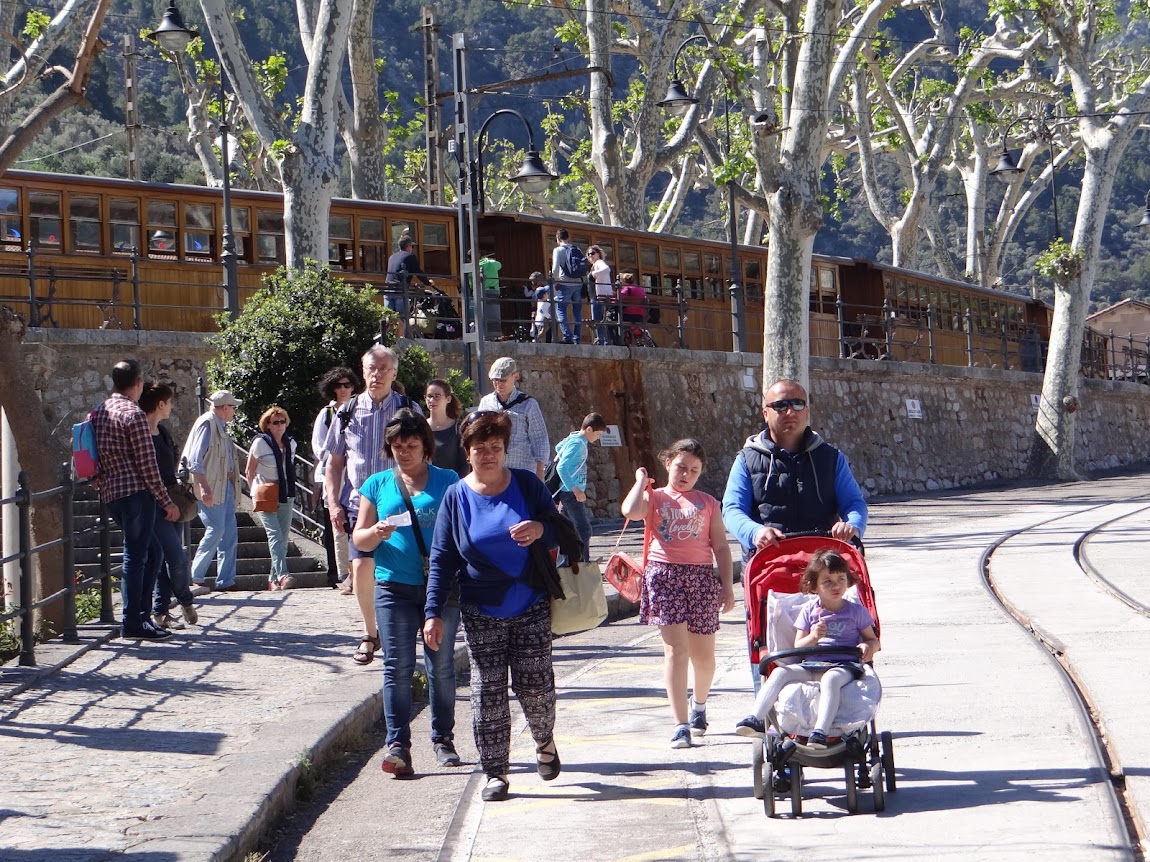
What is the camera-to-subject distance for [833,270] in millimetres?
33906

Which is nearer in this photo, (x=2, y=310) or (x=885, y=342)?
(x=2, y=310)

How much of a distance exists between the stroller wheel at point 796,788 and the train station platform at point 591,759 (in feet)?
0.22

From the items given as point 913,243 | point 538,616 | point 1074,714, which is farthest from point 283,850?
point 913,243

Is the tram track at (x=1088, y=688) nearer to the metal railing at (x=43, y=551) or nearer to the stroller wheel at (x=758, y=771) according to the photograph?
the stroller wheel at (x=758, y=771)

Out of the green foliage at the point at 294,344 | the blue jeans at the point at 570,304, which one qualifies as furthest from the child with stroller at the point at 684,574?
the blue jeans at the point at 570,304

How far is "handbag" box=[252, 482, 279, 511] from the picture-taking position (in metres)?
12.8

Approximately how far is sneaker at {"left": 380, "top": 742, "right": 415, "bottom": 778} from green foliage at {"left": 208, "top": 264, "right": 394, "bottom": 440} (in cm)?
1147

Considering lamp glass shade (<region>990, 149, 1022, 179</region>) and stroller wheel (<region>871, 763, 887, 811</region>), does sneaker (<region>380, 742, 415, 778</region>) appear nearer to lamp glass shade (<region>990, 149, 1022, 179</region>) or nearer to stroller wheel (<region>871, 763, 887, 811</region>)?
stroller wheel (<region>871, 763, 887, 811</region>)

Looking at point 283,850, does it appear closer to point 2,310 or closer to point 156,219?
point 2,310

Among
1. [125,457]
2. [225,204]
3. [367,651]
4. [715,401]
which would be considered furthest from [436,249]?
[367,651]

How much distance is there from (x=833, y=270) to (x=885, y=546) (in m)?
16.6

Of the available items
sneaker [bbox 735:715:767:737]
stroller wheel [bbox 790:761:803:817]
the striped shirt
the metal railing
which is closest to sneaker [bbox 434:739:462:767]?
sneaker [bbox 735:715:767:737]

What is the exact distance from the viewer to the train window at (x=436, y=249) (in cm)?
2512

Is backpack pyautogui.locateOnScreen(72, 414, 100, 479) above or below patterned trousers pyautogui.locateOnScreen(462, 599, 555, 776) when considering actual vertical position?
above
